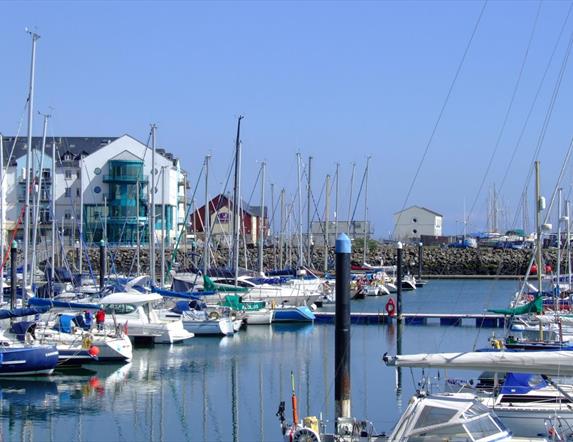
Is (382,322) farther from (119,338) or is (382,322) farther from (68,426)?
(68,426)

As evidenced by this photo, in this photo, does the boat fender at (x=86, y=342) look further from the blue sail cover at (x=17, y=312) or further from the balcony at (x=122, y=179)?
the balcony at (x=122, y=179)

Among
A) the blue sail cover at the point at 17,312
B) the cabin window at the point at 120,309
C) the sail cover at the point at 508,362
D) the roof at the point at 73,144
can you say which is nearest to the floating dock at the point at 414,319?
the cabin window at the point at 120,309

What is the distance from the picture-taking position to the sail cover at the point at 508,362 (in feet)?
71.2

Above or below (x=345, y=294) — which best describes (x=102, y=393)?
below

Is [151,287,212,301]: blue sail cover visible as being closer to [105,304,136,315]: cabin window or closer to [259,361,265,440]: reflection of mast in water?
[105,304,136,315]: cabin window

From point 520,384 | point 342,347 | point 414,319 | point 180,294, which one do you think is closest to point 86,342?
point 180,294

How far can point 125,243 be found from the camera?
348 ft

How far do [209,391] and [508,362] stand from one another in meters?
16.7

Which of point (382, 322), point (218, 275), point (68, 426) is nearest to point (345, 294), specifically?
point (68, 426)

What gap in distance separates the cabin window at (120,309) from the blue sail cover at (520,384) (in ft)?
79.1

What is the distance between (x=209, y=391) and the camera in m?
36.8

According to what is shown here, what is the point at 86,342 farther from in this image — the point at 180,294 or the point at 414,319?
the point at 414,319

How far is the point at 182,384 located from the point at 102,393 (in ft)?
11.1

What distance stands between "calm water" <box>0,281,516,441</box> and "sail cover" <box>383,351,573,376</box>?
6.80 metres
